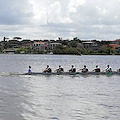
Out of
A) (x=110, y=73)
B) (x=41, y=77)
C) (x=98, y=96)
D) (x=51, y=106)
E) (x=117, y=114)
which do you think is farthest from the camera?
(x=110, y=73)

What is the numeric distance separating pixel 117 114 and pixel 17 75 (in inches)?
918

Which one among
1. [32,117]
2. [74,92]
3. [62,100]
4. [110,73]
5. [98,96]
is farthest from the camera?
[110,73]

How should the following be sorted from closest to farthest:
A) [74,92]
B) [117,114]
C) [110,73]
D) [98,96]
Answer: [117,114] → [98,96] → [74,92] → [110,73]

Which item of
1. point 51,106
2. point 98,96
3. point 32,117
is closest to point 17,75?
point 98,96

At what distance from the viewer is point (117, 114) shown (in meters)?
20.5

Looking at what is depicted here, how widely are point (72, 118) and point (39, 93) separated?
8.80 m

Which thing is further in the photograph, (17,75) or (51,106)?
(17,75)

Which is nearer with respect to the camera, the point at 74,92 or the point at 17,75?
the point at 74,92

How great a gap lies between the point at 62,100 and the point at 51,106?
7.83 ft

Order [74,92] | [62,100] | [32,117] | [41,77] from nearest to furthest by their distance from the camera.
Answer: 1. [32,117]
2. [62,100]
3. [74,92]
4. [41,77]

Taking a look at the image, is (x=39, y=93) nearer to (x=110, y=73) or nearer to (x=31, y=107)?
(x=31, y=107)

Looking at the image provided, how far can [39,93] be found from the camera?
2752 centimetres

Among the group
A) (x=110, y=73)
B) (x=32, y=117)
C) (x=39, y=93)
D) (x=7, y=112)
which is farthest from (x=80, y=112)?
(x=110, y=73)

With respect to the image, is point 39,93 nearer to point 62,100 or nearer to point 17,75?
point 62,100
